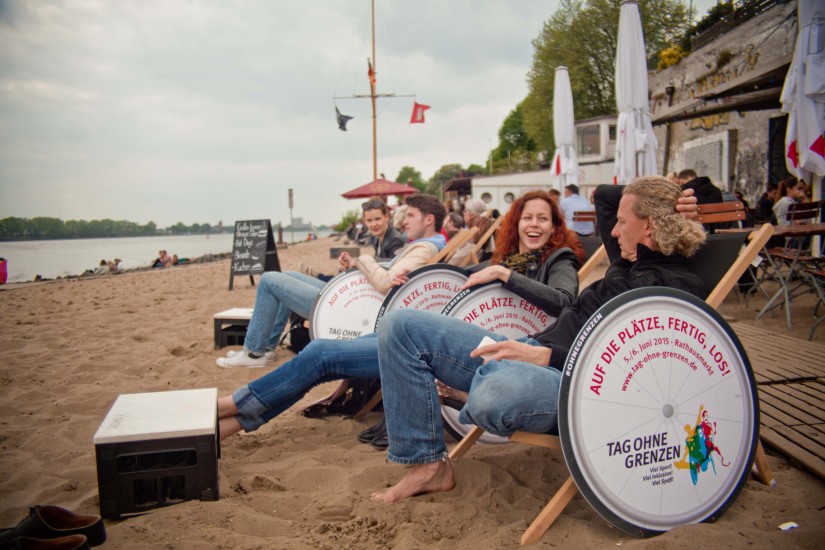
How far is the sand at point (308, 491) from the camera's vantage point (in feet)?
6.34

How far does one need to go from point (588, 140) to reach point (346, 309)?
28562mm

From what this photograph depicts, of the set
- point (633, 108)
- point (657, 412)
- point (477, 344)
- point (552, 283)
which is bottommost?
point (657, 412)

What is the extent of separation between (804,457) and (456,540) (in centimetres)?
147

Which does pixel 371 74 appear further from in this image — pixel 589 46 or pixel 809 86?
pixel 809 86

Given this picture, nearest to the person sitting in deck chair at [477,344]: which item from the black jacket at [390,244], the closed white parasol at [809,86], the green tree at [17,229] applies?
the black jacket at [390,244]

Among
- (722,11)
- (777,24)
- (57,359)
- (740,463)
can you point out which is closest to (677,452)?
(740,463)

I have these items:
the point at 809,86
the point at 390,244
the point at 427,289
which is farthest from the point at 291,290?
the point at 809,86

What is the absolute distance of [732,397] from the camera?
6.34 ft

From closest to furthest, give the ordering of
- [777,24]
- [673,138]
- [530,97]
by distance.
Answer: [777,24]
[673,138]
[530,97]

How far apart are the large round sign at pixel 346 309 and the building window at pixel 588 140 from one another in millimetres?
27748

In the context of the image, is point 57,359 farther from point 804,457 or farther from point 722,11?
point 722,11

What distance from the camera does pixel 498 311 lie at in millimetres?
2793

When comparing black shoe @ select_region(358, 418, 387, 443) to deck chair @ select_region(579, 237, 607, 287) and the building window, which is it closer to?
deck chair @ select_region(579, 237, 607, 287)

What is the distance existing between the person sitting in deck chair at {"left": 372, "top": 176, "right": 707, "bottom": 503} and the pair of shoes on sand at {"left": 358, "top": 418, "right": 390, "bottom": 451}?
1.93 feet
